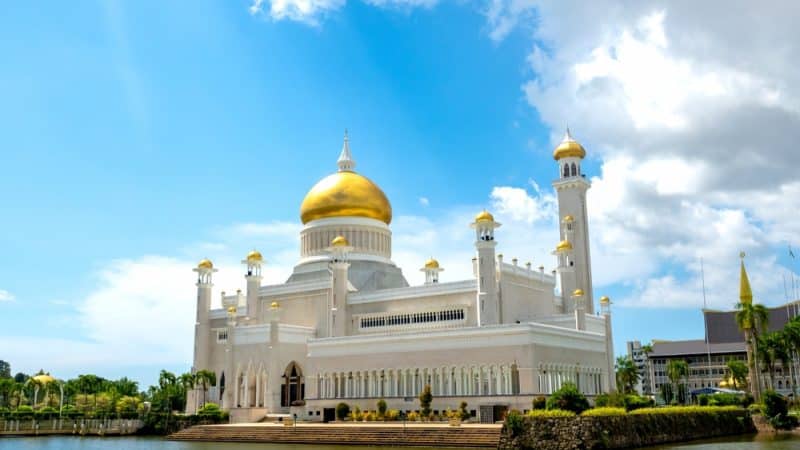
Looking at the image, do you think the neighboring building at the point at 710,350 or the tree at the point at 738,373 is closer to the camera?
the tree at the point at 738,373

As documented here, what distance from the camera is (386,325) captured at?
49.3 metres

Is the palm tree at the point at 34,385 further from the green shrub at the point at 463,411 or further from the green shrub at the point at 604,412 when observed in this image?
the green shrub at the point at 604,412

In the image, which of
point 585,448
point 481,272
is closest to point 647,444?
point 585,448

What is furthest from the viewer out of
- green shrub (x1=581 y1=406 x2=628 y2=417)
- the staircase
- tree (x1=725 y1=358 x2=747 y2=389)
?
tree (x1=725 y1=358 x2=747 y2=389)

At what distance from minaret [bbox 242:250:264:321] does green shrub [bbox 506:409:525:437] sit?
26189 mm

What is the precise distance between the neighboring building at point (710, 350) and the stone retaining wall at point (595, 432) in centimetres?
5316

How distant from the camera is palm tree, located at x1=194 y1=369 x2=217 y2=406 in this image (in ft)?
167

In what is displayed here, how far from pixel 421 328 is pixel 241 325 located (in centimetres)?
1246

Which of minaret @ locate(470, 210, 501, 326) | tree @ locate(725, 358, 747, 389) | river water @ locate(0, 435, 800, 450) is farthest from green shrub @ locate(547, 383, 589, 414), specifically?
tree @ locate(725, 358, 747, 389)

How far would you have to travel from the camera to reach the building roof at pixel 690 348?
87875mm

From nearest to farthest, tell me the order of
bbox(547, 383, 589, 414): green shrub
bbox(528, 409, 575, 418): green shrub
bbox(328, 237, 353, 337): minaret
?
bbox(528, 409, 575, 418): green shrub
bbox(547, 383, 589, 414): green shrub
bbox(328, 237, 353, 337): minaret

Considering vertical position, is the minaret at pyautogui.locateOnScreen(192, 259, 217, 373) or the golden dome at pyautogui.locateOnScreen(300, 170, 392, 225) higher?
the golden dome at pyautogui.locateOnScreen(300, 170, 392, 225)

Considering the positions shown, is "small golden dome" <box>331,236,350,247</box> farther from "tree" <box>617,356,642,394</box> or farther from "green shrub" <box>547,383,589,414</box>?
"tree" <box>617,356,642,394</box>

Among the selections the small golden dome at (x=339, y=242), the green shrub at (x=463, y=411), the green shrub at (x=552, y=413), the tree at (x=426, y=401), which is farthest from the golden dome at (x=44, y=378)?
the green shrub at (x=552, y=413)
